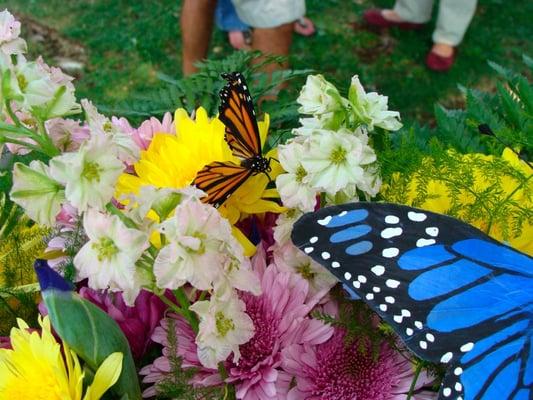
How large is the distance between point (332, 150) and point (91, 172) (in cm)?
23

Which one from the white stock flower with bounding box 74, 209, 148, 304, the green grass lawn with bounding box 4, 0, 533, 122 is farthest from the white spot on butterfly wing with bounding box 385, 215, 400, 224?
the green grass lawn with bounding box 4, 0, 533, 122

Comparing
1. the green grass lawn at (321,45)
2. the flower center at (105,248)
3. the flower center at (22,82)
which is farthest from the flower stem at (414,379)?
the green grass lawn at (321,45)

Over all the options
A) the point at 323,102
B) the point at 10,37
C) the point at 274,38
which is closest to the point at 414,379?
the point at 323,102

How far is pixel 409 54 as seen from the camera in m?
3.44

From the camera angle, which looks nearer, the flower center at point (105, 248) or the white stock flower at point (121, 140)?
the flower center at point (105, 248)

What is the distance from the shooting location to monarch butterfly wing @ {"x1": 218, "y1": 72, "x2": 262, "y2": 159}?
75 centimetres

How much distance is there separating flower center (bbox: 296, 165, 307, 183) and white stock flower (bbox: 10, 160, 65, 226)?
9.0 inches

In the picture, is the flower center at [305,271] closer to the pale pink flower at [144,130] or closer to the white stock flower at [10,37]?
the pale pink flower at [144,130]

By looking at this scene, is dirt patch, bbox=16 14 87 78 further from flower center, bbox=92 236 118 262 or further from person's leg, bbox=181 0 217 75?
flower center, bbox=92 236 118 262

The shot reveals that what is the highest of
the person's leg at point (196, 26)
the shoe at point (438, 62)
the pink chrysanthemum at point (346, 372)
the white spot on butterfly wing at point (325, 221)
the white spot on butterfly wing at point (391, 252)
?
the white spot on butterfly wing at point (325, 221)

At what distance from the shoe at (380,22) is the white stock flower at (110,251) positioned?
10.4 ft

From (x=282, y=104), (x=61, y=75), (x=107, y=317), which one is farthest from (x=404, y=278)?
(x=282, y=104)

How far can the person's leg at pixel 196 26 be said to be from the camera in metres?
2.81

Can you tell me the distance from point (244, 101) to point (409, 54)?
112 inches
